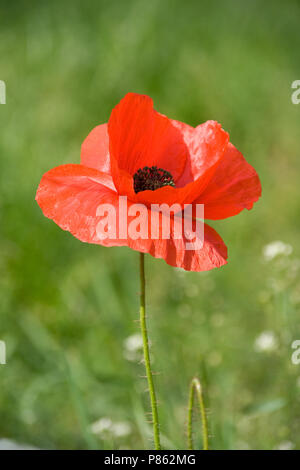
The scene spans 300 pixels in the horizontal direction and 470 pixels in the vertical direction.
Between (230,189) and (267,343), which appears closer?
(230,189)

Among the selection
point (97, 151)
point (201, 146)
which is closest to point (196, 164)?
point (201, 146)

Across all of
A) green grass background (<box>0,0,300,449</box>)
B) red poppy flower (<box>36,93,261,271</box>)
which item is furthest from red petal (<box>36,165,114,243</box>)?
green grass background (<box>0,0,300,449</box>)

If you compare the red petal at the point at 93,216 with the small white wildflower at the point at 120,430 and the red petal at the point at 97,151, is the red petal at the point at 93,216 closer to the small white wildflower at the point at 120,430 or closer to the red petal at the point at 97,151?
the red petal at the point at 97,151

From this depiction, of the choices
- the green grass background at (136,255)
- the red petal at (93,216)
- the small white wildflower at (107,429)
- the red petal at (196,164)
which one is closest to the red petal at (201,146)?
the red petal at (196,164)

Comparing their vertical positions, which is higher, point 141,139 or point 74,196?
point 141,139

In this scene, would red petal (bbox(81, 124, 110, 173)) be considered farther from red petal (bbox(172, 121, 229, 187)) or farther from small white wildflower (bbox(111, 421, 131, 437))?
small white wildflower (bbox(111, 421, 131, 437))

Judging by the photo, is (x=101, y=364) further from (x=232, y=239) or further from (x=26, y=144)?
(x=26, y=144)

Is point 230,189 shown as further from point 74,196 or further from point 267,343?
point 267,343

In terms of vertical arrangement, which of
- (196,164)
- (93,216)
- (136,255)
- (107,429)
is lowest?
(107,429)
